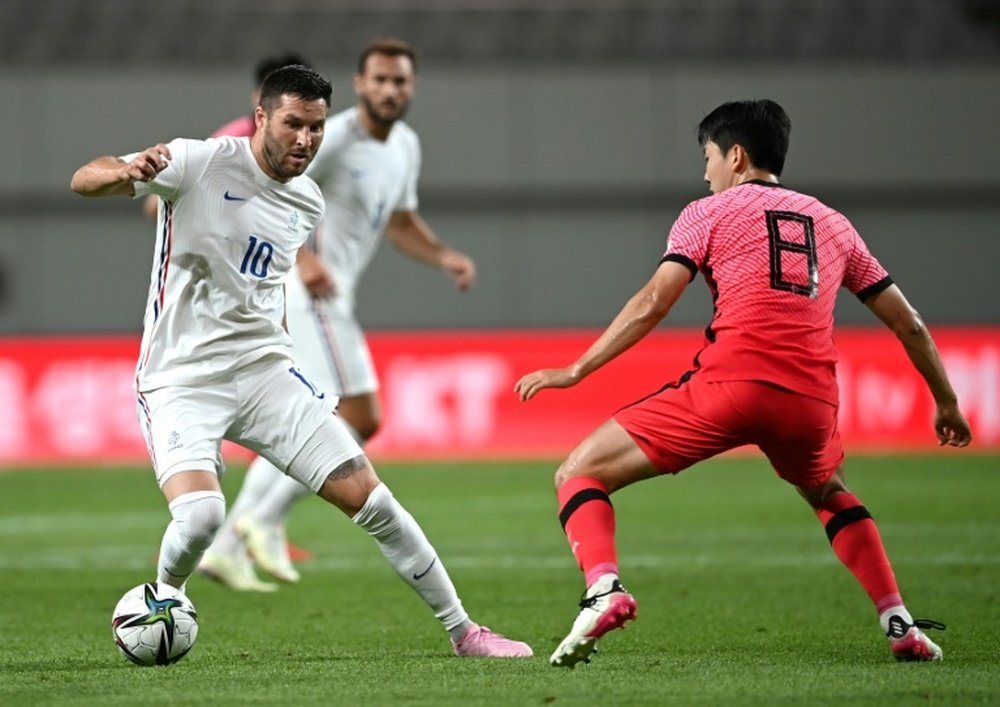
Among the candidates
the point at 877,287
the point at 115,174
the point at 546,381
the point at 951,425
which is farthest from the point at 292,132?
the point at 951,425

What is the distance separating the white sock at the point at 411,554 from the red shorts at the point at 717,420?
2.84 ft

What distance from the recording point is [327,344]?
8406mm

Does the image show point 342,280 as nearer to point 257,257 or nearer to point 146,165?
point 257,257

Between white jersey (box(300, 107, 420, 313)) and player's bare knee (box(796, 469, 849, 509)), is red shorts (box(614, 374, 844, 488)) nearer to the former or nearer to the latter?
player's bare knee (box(796, 469, 849, 509))

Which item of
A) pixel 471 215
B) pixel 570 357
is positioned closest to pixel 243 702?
pixel 570 357

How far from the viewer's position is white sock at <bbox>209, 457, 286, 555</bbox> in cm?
825

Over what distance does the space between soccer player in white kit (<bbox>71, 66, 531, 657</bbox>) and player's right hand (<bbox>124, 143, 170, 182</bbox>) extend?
182 millimetres

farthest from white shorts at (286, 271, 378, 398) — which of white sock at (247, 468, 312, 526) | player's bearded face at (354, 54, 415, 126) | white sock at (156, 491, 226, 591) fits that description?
white sock at (156, 491, 226, 591)

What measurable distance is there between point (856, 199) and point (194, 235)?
52.8 feet

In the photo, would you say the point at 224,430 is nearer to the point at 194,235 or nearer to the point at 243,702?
the point at 194,235

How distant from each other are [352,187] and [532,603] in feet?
7.99

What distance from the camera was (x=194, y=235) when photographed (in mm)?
5660

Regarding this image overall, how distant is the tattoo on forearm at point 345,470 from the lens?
567 centimetres

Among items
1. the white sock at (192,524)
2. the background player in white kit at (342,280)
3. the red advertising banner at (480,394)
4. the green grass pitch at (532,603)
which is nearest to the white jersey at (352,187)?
the background player in white kit at (342,280)
